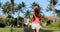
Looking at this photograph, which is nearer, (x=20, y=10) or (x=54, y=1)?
(x=54, y=1)

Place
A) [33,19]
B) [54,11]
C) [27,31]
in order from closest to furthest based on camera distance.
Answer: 1. [33,19]
2. [27,31]
3. [54,11]

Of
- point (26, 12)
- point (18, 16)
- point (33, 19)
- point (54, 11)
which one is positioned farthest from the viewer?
point (26, 12)

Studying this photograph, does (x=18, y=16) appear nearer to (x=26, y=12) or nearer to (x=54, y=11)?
(x=26, y=12)

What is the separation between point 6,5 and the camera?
58.0m

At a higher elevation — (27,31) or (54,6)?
(27,31)

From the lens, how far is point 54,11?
51.6 metres

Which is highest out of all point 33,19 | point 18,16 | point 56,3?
point 33,19

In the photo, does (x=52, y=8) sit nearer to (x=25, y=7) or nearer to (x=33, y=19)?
(x=25, y=7)

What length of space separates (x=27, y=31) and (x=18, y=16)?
146ft

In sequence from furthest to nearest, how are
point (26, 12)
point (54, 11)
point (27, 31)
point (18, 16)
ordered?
1. point (26, 12)
2. point (18, 16)
3. point (54, 11)
4. point (27, 31)

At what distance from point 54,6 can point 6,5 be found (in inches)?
543

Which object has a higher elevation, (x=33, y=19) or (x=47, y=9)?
(x=33, y=19)

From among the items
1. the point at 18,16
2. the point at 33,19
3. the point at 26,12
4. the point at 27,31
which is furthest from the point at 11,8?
the point at 33,19

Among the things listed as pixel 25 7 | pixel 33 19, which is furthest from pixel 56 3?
pixel 33 19
